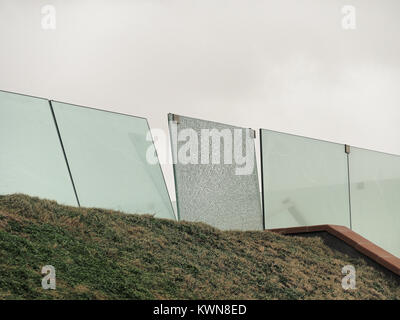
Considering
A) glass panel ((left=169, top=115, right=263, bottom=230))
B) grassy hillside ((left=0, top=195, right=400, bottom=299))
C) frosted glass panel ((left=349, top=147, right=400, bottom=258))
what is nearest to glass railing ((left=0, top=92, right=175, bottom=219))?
glass panel ((left=169, top=115, right=263, bottom=230))

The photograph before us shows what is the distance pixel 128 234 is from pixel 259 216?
416 cm

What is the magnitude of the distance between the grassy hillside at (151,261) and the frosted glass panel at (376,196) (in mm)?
2952

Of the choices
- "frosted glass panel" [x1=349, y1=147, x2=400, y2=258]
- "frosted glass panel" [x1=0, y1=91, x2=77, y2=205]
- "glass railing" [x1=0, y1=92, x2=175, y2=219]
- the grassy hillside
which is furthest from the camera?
"frosted glass panel" [x1=349, y1=147, x2=400, y2=258]

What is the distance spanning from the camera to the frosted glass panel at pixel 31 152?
8246 millimetres

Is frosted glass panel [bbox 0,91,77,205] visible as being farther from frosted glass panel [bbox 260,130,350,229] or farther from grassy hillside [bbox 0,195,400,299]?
frosted glass panel [bbox 260,130,350,229]

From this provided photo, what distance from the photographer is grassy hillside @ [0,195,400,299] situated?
6.17 metres

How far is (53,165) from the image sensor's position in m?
8.75

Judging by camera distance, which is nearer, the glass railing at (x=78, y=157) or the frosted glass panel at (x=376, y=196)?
the glass railing at (x=78, y=157)

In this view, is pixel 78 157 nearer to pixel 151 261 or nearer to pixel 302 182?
pixel 151 261

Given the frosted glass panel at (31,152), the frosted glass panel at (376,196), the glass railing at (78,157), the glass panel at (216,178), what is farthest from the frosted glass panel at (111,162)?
the frosted glass panel at (376,196)

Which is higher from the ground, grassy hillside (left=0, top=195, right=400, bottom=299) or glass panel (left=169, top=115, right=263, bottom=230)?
glass panel (left=169, top=115, right=263, bottom=230)

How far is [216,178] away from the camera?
34.8 feet

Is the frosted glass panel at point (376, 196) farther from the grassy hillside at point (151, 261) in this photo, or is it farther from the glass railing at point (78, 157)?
the glass railing at point (78, 157)

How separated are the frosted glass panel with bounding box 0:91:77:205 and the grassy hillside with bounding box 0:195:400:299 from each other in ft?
1.89
